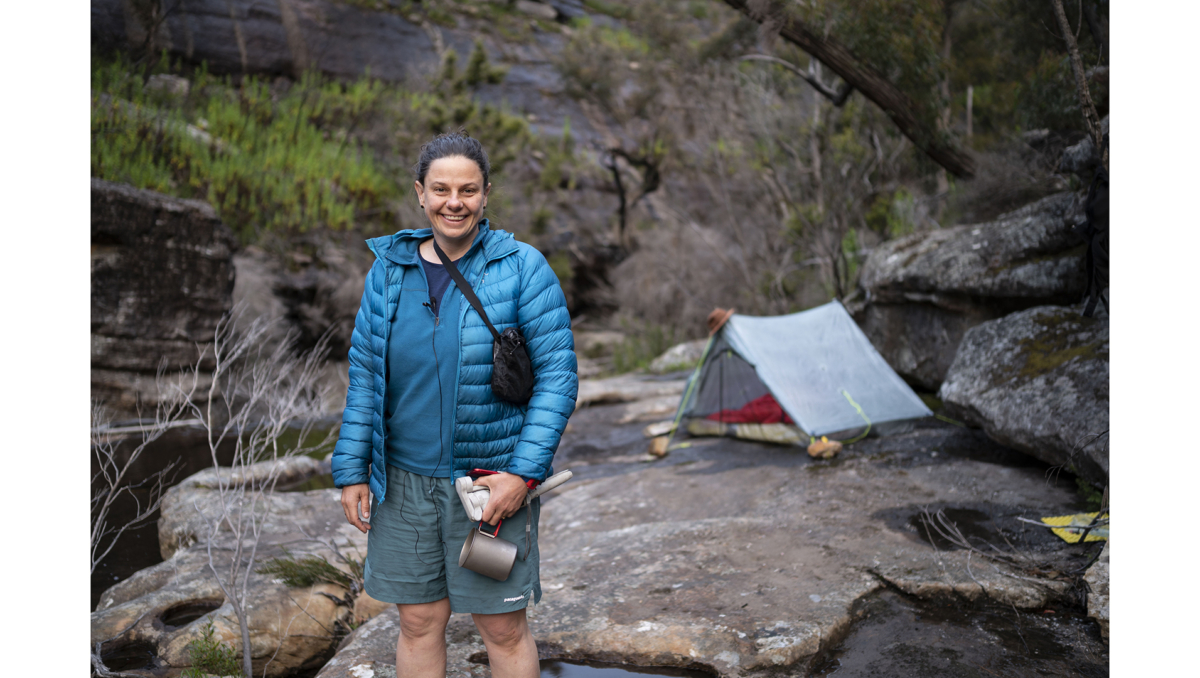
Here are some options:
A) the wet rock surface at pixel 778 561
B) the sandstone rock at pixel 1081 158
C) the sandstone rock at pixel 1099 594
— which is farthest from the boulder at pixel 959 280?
the sandstone rock at pixel 1099 594

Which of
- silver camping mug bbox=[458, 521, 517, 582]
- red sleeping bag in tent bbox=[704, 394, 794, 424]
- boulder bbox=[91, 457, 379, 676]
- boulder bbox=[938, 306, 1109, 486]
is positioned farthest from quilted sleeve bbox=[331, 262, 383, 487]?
red sleeping bag in tent bbox=[704, 394, 794, 424]

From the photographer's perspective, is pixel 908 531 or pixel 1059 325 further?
pixel 1059 325

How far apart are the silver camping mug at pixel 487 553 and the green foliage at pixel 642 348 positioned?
10881 millimetres

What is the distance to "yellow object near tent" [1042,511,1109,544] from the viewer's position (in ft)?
10.5

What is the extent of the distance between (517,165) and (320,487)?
12918 millimetres

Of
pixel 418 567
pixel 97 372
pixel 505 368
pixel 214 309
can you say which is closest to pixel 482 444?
pixel 505 368

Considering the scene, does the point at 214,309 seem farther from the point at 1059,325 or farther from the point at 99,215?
the point at 1059,325

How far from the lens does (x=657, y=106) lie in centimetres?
1741

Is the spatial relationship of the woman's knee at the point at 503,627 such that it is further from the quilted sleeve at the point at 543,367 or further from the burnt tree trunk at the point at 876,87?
Result: the burnt tree trunk at the point at 876,87

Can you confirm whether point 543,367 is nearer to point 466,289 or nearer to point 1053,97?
point 466,289

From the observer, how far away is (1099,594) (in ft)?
8.86

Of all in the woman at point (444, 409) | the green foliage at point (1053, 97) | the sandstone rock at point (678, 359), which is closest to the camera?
the woman at point (444, 409)

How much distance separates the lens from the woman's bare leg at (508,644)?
6.37 feet

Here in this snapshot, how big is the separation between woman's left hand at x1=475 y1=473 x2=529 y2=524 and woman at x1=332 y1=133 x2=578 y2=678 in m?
0.02
